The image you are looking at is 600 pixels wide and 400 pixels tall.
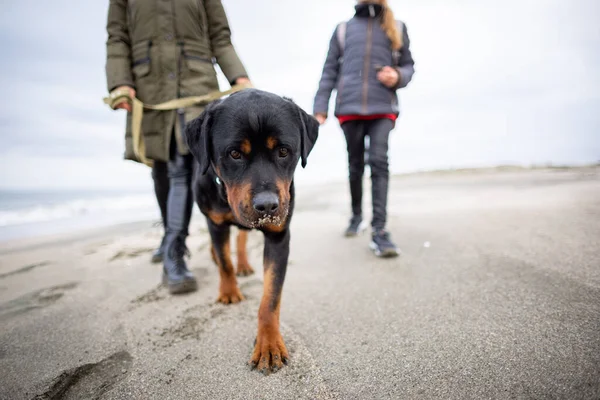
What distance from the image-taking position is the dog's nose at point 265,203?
1534 mm

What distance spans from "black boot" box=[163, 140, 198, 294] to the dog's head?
2.68 feet

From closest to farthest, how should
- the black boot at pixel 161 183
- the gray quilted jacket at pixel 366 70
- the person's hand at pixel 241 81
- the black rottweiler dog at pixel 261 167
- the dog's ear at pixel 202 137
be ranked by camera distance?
the black rottweiler dog at pixel 261 167
the dog's ear at pixel 202 137
the person's hand at pixel 241 81
the black boot at pixel 161 183
the gray quilted jacket at pixel 366 70

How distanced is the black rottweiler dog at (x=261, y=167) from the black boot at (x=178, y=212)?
2.33 ft

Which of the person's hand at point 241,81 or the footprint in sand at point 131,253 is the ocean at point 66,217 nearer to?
the footprint in sand at point 131,253

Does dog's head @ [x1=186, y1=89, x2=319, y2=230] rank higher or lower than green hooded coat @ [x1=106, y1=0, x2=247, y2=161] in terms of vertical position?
lower

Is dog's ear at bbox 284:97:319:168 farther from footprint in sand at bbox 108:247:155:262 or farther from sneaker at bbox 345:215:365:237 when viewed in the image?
footprint in sand at bbox 108:247:155:262

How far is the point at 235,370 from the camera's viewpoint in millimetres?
1476

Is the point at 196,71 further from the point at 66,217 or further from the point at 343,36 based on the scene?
the point at 66,217

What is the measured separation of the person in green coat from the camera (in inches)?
102

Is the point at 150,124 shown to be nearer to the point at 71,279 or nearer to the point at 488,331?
the point at 71,279

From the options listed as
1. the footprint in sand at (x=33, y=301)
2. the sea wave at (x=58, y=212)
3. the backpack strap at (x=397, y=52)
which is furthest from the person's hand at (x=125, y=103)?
the sea wave at (x=58, y=212)

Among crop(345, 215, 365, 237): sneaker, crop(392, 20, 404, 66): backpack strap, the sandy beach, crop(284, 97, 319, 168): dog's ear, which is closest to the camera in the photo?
the sandy beach

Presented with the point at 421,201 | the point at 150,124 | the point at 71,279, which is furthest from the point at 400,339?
the point at 421,201

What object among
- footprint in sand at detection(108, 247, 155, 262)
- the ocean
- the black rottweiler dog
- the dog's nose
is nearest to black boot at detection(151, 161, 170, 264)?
footprint in sand at detection(108, 247, 155, 262)
